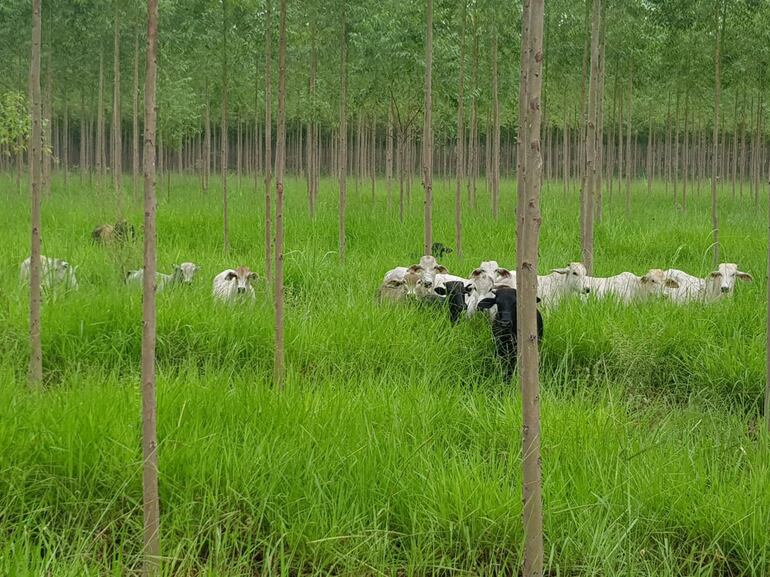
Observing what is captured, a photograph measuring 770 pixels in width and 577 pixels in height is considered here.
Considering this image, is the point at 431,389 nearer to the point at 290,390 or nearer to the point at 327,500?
the point at 290,390

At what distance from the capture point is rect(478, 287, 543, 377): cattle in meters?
6.19

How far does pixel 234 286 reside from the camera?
7.38 meters

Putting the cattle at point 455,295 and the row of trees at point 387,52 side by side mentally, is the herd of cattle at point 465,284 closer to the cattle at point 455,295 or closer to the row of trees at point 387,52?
the cattle at point 455,295

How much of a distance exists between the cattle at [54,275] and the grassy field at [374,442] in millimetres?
191

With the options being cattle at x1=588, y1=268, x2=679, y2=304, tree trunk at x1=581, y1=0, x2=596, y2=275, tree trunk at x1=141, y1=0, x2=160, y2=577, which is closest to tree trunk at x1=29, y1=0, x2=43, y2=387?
tree trunk at x1=141, y1=0, x2=160, y2=577

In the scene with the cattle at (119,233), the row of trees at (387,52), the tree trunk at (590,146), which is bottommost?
the cattle at (119,233)

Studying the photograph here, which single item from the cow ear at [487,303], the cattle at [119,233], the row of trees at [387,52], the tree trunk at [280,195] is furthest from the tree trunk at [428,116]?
the tree trunk at [280,195]

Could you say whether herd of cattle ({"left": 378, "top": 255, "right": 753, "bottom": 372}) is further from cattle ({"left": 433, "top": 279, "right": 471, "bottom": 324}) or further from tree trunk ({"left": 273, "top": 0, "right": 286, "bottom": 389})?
tree trunk ({"left": 273, "top": 0, "right": 286, "bottom": 389})

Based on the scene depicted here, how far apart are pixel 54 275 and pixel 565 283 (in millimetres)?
5077

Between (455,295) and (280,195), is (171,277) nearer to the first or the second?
(455,295)

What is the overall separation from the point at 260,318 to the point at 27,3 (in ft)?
45.6

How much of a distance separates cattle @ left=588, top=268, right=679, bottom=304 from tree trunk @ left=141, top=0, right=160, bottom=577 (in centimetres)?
566

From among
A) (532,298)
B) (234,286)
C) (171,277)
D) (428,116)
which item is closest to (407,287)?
(234,286)

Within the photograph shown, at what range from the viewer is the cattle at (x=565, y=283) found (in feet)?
26.2
